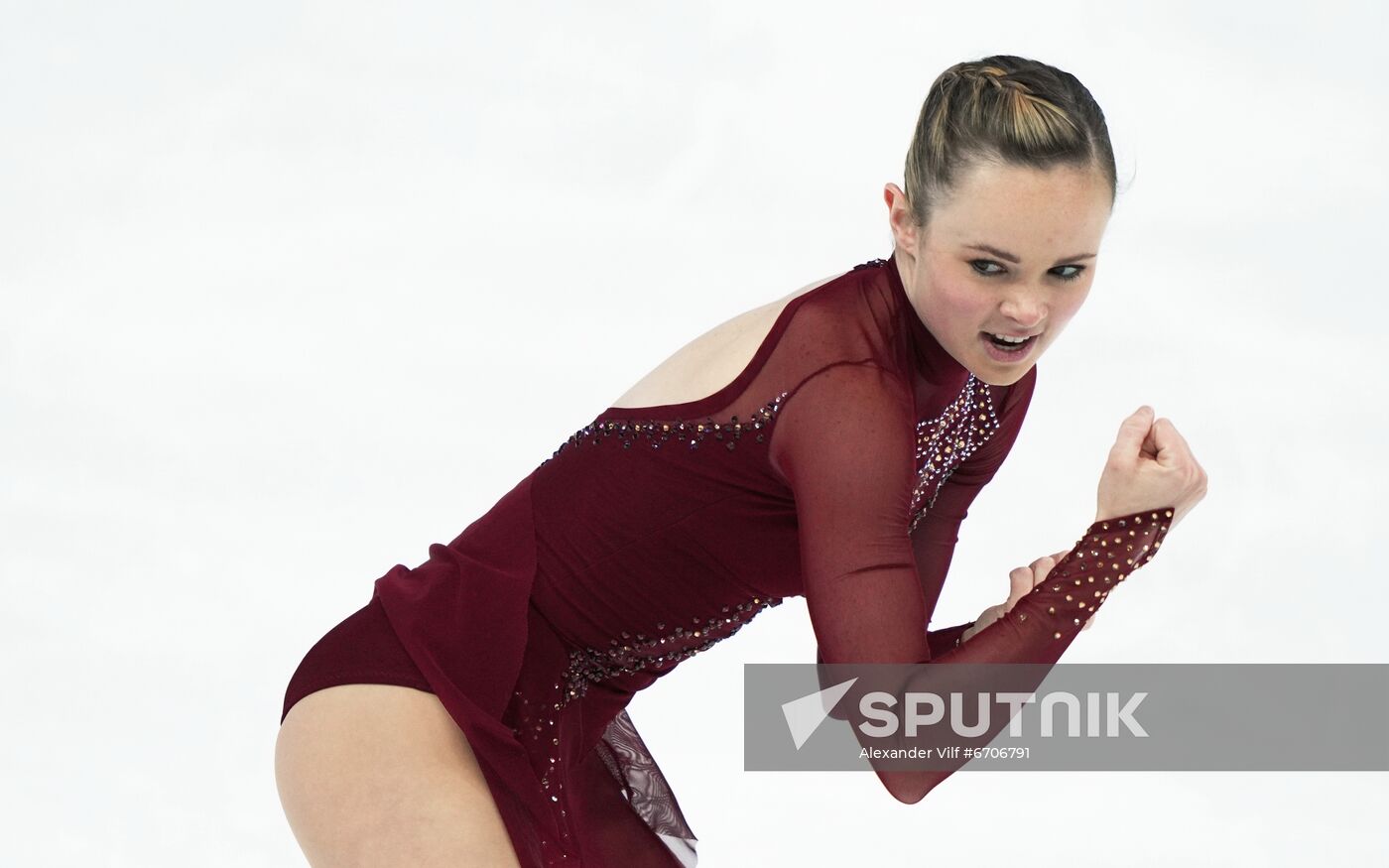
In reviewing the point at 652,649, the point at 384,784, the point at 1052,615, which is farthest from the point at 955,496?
the point at 384,784

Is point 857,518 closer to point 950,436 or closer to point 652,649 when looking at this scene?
point 950,436

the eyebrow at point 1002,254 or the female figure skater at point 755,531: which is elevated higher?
the eyebrow at point 1002,254

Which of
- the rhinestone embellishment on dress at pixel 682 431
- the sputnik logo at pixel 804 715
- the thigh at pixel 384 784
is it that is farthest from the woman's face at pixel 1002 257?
the thigh at pixel 384 784

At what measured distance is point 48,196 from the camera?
7.09 meters

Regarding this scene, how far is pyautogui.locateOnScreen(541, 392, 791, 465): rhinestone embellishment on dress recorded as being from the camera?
282 cm

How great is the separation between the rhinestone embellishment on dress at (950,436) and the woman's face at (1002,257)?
23 centimetres

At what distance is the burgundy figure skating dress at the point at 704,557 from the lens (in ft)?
8.63

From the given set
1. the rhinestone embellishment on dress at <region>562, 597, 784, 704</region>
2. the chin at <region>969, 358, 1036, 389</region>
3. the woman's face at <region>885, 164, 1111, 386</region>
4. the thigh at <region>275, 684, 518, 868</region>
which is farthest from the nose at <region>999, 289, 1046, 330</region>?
the thigh at <region>275, 684, 518, 868</region>

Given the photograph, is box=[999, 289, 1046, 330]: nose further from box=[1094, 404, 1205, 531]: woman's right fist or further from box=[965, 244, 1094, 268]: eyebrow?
box=[1094, 404, 1205, 531]: woman's right fist

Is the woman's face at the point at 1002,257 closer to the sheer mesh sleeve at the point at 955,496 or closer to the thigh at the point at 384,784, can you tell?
the sheer mesh sleeve at the point at 955,496

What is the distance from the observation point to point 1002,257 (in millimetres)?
2695

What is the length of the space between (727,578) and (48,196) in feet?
15.9

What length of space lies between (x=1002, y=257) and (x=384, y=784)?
125 centimetres

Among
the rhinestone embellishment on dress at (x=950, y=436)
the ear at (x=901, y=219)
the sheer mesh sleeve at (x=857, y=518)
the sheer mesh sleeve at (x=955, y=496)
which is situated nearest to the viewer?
the sheer mesh sleeve at (x=857, y=518)
